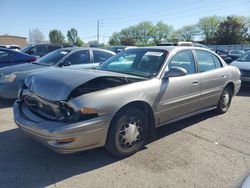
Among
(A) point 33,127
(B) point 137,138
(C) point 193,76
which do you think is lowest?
(B) point 137,138

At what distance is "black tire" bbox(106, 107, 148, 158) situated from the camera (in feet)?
11.1

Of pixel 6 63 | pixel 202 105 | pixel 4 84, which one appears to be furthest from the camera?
pixel 6 63

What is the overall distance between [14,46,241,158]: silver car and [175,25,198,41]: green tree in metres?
79.8

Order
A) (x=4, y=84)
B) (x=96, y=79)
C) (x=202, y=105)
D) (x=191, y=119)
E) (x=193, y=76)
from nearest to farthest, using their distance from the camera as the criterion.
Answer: (x=96, y=79)
(x=193, y=76)
(x=202, y=105)
(x=191, y=119)
(x=4, y=84)

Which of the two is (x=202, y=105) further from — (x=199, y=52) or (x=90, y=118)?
(x=90, y=118)

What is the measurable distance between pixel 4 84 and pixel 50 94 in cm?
361

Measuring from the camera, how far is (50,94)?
3.24 metres

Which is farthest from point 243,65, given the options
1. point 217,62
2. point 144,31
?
point 144,31

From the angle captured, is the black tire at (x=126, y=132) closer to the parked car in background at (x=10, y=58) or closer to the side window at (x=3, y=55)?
the parked car in background at (x=10, y=58)

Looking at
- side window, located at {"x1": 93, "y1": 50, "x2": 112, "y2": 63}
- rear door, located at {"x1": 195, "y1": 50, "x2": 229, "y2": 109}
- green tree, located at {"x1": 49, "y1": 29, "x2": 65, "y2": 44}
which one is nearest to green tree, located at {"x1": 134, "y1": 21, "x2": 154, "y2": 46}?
green tree, located at {"x1": 49, "y1": 29, "x2": 65, "y2": 44}

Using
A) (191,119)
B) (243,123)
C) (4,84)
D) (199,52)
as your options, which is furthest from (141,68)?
(4,84)

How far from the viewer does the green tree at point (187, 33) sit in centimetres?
8144

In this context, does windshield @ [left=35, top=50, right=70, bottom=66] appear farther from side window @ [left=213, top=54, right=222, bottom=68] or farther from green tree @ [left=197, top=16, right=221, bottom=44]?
green tree @ [left=197, top=16, right=221, bottom=44]

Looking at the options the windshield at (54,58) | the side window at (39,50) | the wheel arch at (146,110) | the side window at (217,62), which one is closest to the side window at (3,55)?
the windshield at (54,58)
